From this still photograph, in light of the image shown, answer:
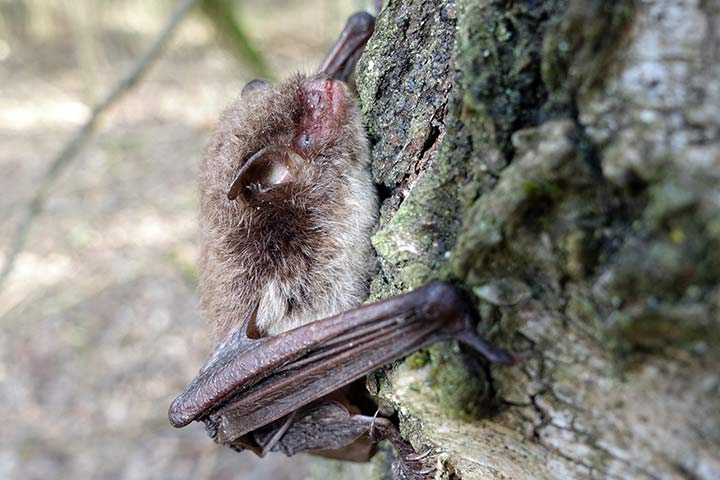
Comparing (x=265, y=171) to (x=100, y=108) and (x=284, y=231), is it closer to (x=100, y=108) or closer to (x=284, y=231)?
(x=284, y=231)

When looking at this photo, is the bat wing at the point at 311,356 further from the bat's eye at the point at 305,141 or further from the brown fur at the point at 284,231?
the bat's eye at the point at 305,141

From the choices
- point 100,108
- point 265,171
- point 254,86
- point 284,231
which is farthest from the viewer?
point 100,108

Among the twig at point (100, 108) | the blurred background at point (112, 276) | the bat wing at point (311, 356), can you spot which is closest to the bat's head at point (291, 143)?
the blurred background at point (112, 276)

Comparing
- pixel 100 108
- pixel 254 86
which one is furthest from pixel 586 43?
pixel 100 108

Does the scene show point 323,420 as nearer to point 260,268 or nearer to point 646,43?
point 260,268

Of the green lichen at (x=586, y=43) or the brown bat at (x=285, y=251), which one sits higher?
the brown bat at (x=285, y=251)

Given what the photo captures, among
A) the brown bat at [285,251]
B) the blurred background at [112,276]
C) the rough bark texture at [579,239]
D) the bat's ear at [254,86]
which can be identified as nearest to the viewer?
the rough bark texture at [579,239]
